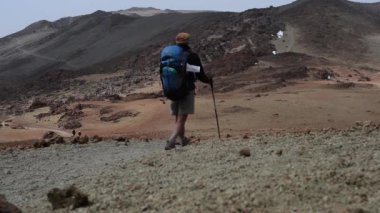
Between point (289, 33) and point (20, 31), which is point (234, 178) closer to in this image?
point (289, 33)

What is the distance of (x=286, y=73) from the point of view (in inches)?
988

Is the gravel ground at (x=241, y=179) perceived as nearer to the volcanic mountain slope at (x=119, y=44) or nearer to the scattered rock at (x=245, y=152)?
the scattered rock at (x=245, y=152)

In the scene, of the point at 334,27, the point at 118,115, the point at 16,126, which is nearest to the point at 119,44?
the point at 334,27

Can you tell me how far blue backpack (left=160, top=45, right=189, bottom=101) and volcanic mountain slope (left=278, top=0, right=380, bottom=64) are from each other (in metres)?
24.8

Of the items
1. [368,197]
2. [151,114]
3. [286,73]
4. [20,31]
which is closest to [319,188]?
[368,197]

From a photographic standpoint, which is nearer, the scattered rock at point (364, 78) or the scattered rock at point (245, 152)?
the scattered rock at point (245, 152)

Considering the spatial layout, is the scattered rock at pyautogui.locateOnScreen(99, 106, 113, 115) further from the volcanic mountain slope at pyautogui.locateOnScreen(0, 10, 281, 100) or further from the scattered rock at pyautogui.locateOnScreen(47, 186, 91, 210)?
the scattered rock at pyautogui.locateOnScreen(47, 186, 91, 210)

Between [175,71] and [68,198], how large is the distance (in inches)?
122

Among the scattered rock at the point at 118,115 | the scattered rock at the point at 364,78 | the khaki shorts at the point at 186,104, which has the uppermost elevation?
the khaki shorts at the point at 186,104

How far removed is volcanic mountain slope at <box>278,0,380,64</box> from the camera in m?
34.3

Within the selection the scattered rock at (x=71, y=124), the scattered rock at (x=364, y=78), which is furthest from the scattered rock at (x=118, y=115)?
the scattered rock at (x=364, y=78)

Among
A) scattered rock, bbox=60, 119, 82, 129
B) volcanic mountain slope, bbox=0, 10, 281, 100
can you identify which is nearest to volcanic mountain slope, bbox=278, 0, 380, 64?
volcanic mountain slope, bbox=0, 10, 281, 100

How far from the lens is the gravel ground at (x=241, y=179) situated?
5.05 meters

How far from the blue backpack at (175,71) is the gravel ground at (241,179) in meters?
0.76
